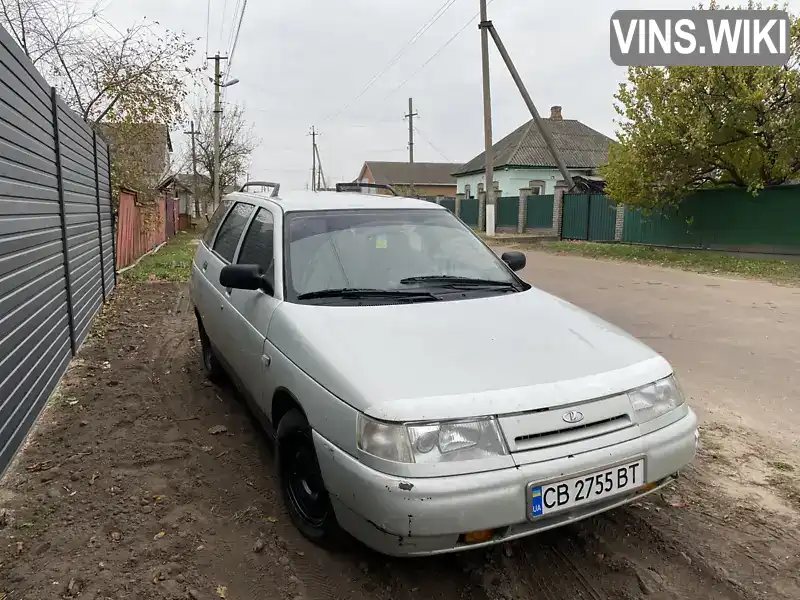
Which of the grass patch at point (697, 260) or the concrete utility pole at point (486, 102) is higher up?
the concrete utility pole at point (486, 102)

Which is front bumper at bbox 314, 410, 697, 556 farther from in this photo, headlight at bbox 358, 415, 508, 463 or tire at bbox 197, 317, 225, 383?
tire at bbox 197, 317, 225, 383

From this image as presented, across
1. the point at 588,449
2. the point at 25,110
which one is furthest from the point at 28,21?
the point at 588,449

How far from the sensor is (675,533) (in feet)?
9.90

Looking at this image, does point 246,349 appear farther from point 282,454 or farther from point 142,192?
point 142,192

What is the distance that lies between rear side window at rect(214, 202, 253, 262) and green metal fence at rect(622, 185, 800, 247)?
15480 mm

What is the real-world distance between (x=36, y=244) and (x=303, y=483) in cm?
325

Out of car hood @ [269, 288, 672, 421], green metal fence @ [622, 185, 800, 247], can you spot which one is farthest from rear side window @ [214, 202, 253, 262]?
green metal fence @ [622, 185, 800, 247]

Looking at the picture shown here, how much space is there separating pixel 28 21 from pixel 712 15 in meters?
16.1

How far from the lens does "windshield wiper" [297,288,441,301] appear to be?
3.29 meters

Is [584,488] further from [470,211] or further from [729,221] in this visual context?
[470,211]

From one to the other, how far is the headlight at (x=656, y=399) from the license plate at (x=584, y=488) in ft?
0.72

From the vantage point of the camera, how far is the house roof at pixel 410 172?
6519cm

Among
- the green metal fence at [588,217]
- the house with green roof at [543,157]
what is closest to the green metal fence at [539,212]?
the green metal fence at [588,217]

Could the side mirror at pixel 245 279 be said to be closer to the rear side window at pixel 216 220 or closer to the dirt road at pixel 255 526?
the dirt road at pixel 255 526
